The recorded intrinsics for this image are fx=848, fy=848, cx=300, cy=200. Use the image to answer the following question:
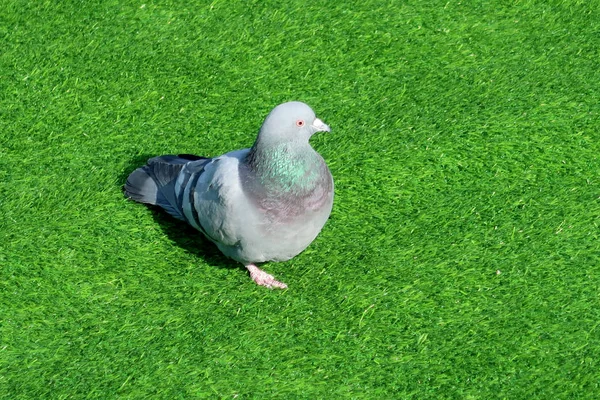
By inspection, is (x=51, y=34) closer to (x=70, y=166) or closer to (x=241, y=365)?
(x=70, y=166)

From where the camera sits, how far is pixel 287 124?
3.90 meters

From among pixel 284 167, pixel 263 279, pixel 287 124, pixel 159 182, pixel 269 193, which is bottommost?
pixel 263 279

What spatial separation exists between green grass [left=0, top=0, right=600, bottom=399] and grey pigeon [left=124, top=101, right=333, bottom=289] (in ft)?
1.30

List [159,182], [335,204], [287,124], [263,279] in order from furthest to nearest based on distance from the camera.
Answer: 1. [335,204]
2. [159,182]
3. [263,279]
4. [287,124]

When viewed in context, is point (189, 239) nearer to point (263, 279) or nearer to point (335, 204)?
→ point (263, 279)

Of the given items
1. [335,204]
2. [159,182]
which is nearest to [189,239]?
[159,182]

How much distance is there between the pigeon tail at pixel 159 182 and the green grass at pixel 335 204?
11 cm

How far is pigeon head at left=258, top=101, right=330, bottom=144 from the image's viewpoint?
389 cm

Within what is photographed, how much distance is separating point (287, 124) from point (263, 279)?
942mm

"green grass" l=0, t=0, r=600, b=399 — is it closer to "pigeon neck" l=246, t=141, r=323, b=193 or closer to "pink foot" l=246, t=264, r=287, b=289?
"pink foot" l=246, t=264, r=287, b=289

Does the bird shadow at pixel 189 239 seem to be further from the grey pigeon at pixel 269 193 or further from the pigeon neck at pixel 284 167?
the pigeon neck at pixel 284 167

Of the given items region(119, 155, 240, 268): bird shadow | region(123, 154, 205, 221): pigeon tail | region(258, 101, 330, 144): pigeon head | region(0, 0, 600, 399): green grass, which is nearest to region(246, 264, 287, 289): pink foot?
region(0, 0, 600, 399): green grass

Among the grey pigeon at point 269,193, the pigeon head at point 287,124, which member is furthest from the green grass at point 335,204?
the pigeon head at point 287,124

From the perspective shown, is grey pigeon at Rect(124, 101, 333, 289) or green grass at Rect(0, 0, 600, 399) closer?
grey pigeon at Rect(124, 101, 333, 289)
